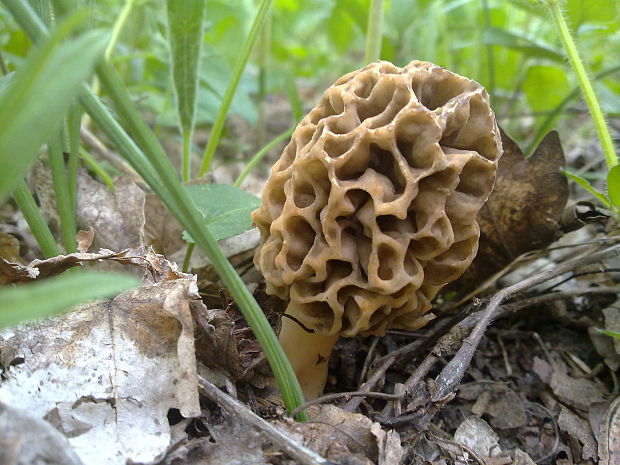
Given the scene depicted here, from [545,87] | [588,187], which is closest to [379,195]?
[588,187]

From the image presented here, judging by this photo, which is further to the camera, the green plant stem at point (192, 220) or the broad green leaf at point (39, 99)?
the green plant stem at point (192, 220)

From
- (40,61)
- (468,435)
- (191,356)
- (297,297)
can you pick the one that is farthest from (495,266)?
(40,61)

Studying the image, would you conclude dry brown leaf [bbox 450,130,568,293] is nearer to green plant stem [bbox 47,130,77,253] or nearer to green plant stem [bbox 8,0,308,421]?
green plant stem [bbox 8,0,308,421]

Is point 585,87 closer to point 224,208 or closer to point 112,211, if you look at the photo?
point 224,208

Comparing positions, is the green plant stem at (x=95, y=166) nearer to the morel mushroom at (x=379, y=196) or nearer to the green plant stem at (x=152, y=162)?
the morel mushroom at (x=379, y=196)

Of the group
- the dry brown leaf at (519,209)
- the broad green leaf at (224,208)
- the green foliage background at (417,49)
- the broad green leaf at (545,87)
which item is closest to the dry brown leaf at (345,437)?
the broad green leaf at (224,208)

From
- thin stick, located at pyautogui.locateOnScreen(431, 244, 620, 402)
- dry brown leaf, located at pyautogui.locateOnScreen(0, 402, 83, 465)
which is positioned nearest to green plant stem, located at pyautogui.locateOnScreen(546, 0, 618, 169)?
thin stick, located at pyautogui.locateOnScreen(431, 244, 620, 402)

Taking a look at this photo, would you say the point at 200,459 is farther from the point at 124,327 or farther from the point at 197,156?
the point at 197,156
